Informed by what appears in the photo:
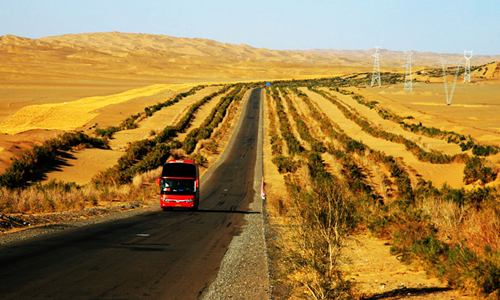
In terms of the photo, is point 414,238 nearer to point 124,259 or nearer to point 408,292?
point 408,292

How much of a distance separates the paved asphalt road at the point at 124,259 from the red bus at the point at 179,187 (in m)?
1.56

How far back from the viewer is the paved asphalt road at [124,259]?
9.51 m

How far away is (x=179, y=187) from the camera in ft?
75.6

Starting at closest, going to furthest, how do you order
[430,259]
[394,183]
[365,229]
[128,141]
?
[430,259], [365,229], [394,183], [128,141]

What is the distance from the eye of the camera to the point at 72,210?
69.2 feet

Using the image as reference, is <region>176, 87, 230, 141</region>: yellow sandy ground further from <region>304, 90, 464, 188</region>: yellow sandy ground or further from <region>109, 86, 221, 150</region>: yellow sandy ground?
<region>304, 90, 464, 188</region>: yellow sandy ground

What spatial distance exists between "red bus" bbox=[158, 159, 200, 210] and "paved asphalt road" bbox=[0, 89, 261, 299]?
5.10 ft

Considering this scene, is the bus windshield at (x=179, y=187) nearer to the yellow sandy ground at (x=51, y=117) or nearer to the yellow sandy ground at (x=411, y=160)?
the yellow sandy ground at (x=411, y=160)

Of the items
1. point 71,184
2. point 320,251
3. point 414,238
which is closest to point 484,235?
point 414,238

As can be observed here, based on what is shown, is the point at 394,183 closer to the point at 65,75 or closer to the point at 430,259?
the point at 430,259

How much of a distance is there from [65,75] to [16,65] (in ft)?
95.6

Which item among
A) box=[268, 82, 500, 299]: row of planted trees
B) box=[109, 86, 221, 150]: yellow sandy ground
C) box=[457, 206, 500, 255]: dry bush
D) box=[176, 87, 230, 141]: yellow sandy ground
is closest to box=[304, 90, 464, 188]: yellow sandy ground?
box=[268, 82, 500, 299]: row of planted trees

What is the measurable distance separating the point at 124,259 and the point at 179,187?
11.0 metres

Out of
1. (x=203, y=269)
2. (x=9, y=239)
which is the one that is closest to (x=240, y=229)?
(x=203, y=269)
